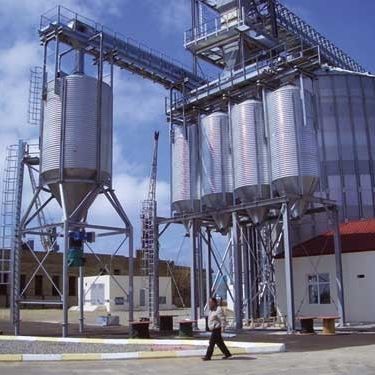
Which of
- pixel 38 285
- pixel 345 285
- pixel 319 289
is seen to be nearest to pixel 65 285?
pixel 319 289

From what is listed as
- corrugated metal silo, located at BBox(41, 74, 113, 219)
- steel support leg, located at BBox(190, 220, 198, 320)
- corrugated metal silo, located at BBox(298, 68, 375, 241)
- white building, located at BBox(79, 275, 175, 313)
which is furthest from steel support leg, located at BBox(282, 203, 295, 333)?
white building, located at BBox(79, 275, 175, 313)

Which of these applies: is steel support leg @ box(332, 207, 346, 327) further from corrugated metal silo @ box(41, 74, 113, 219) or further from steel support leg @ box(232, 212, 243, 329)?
corrugated metal silo @ box(41, 74, 113, 219)

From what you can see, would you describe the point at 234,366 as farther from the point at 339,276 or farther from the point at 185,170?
the point at 185,170

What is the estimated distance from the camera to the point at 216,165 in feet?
104

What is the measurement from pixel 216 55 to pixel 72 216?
1453 cm

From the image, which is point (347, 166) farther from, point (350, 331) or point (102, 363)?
point (102, 363)

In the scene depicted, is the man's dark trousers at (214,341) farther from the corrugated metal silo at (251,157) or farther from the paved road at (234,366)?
the corrugated metal silo at (251,157)

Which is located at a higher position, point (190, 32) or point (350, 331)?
point (190, 32)

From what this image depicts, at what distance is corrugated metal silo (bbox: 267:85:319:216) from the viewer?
90.9ft

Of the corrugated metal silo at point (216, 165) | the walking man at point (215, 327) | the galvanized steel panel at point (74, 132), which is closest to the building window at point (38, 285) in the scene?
the corrugated metal silo at point (216, 165)

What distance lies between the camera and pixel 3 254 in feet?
98.8

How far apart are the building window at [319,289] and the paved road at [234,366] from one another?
620 inches

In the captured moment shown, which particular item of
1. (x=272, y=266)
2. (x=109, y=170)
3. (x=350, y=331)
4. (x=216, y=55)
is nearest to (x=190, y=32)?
(x=216, y=55)

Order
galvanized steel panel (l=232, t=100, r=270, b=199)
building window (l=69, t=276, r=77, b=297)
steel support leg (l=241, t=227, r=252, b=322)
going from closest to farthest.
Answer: galvanized steel panel (l=232, t=100, r=270, b=199) < steel support leg (l=241, t=227, r=252, b=322) < building window (l=69, t=276, r=77, b=297)
